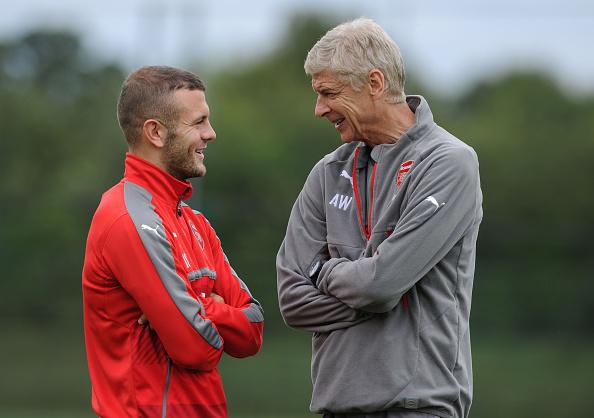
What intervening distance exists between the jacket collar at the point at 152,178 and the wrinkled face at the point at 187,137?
0.05m

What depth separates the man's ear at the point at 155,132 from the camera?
3.84 metres

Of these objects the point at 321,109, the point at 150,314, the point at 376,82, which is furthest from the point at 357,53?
→ the point at 150,314

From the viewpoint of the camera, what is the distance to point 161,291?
361 centimetres

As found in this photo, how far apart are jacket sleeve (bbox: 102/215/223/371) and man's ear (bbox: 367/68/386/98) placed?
936 millimetres

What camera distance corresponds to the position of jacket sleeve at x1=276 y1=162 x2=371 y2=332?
378 cm

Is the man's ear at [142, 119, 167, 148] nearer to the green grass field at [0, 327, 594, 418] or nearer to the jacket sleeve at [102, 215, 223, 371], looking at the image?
the jacket sleeve at [102, 215, 223, 371]

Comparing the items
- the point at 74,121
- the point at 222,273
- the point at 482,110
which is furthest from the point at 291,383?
the point at 482,110

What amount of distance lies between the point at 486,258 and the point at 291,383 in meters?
4.37

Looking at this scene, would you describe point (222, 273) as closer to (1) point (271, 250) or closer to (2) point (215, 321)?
(2) point (215, 321)

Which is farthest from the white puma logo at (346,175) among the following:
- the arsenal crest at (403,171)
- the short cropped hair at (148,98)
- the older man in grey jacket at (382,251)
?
the short cropped hair at (148,98)

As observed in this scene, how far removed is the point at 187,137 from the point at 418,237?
3.04 feet

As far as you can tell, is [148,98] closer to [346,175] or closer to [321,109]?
[321,109]

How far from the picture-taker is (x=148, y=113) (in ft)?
12.6

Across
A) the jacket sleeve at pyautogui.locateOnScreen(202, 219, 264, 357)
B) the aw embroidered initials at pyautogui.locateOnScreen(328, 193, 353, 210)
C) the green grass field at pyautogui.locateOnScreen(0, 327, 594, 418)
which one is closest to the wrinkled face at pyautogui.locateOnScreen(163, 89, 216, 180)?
the jacket sleeve at pyautogui.locateOnScreen(202, 219, 264, 357)
